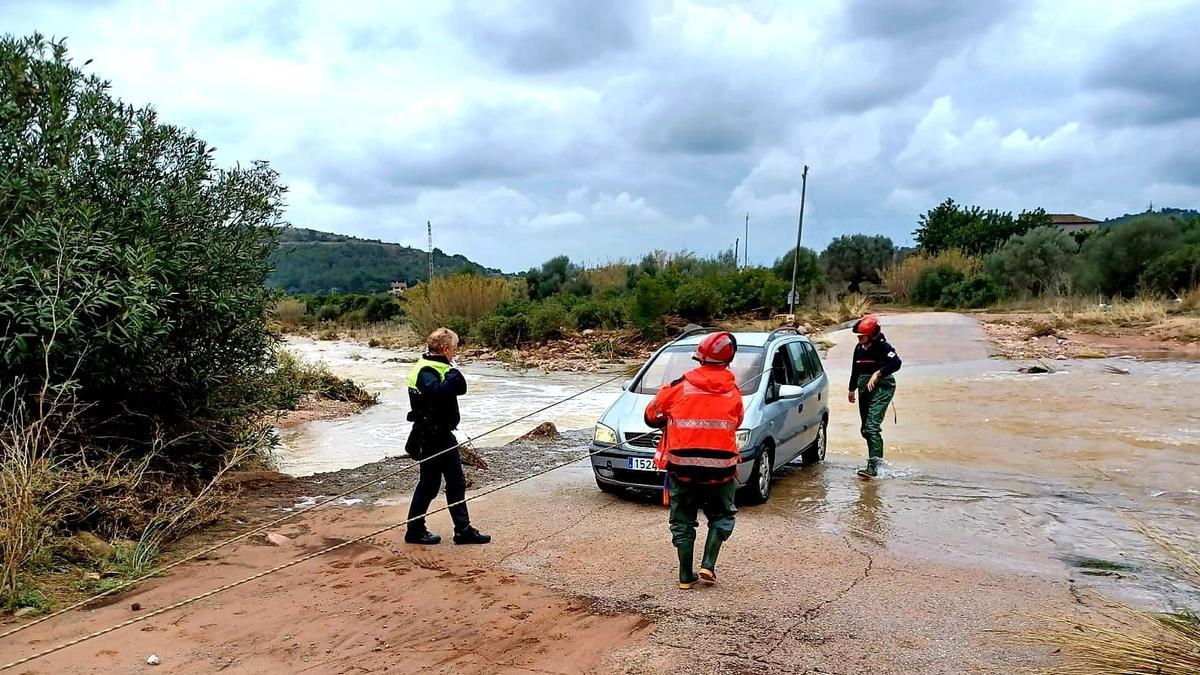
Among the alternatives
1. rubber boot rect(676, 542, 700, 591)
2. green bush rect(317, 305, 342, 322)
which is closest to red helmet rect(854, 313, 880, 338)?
rubber boot rect(676, 542, 700, 591)

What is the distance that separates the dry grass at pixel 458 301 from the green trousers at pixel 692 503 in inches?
1437

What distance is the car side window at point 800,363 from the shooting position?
1030 cm

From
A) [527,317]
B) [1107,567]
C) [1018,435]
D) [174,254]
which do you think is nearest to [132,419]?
[174,254]

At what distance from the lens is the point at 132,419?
25.6 ft

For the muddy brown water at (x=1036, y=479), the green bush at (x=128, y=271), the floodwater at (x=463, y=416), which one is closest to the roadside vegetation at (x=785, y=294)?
the floodwater at (x=463, y=416)

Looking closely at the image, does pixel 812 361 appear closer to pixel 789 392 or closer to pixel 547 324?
pixel 789 392

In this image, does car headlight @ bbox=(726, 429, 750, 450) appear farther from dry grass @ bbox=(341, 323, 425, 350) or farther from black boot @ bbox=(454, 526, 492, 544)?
dry grass @ bbox=(341, 323, 425, 350)

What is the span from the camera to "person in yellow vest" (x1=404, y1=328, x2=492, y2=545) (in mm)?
6988

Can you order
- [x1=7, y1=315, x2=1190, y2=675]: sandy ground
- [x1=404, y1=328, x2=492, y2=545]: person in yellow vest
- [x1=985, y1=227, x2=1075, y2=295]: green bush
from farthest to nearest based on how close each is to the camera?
[x1=985, y1=227, x2=1075, y2=295]: green bush < [x1=404, y1=328, x2=492, y2=545]: person in yellow vest < [x1=7, y1=315, x2=1190, y2=675]: sandy ground

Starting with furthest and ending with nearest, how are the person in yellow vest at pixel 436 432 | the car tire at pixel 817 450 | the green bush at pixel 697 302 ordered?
the green bush at pixel 697 302 < the car tire at pixel 817 450 < the person in yellow vest at pixel 436 432

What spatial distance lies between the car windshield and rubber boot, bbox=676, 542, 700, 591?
355 centimetres

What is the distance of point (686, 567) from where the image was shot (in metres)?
5.89

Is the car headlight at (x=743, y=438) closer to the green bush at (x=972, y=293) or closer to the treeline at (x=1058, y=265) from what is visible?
the treeline at (x=1058, y=265)

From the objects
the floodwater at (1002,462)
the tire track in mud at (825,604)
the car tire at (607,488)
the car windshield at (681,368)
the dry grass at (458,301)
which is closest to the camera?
the tire track in mud at (825,604)
